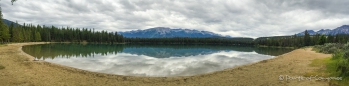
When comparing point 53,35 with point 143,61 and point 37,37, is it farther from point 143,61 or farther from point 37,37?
point 143,61

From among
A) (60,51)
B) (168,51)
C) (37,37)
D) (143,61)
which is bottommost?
(168,51)

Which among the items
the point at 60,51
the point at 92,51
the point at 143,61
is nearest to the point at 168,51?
the point at 92,51

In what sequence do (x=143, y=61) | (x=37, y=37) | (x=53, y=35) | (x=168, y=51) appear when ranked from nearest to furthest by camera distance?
(x=143, y=61)
(x=168, y=51)
(x=37, y=37)
(x=53, y=35)

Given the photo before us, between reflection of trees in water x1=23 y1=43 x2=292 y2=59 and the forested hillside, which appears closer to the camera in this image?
reflection of trees in water x1=23 y1=43 x2=292 y2=59

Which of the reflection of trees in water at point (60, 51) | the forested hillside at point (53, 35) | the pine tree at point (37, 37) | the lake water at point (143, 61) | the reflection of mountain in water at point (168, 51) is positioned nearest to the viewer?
the lake water at point (143, 61)

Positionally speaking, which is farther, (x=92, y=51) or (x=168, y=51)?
(x=168, y=51)

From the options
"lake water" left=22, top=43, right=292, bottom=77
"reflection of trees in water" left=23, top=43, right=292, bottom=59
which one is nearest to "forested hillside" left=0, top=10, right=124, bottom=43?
"reflection of trees in water" left=23, top=43, right=292, bottom=59

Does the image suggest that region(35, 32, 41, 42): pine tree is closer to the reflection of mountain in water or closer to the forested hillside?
the forested hillside

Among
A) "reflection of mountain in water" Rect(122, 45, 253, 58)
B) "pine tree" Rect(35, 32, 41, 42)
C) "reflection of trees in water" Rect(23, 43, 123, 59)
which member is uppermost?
"pine tree" Rect(35, 32, 41, 42)

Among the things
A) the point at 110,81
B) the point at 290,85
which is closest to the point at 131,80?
the point at 110,81

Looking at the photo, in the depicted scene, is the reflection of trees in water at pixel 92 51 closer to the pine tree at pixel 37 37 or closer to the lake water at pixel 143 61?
the lake water at pixel 143 61

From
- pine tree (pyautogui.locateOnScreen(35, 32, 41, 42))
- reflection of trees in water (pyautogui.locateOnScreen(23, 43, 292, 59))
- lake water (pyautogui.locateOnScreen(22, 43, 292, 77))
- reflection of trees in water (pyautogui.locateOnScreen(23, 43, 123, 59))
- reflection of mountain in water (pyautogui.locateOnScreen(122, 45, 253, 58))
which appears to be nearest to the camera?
lake water (pyautogui.locateOnScreen(22, 43, 292, 77))

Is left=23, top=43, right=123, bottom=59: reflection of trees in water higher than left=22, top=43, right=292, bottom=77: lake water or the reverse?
higher

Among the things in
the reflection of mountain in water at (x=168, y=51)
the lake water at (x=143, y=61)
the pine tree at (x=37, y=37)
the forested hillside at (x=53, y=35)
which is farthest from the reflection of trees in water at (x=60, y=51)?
the pine tree at (x=37, y=37)
